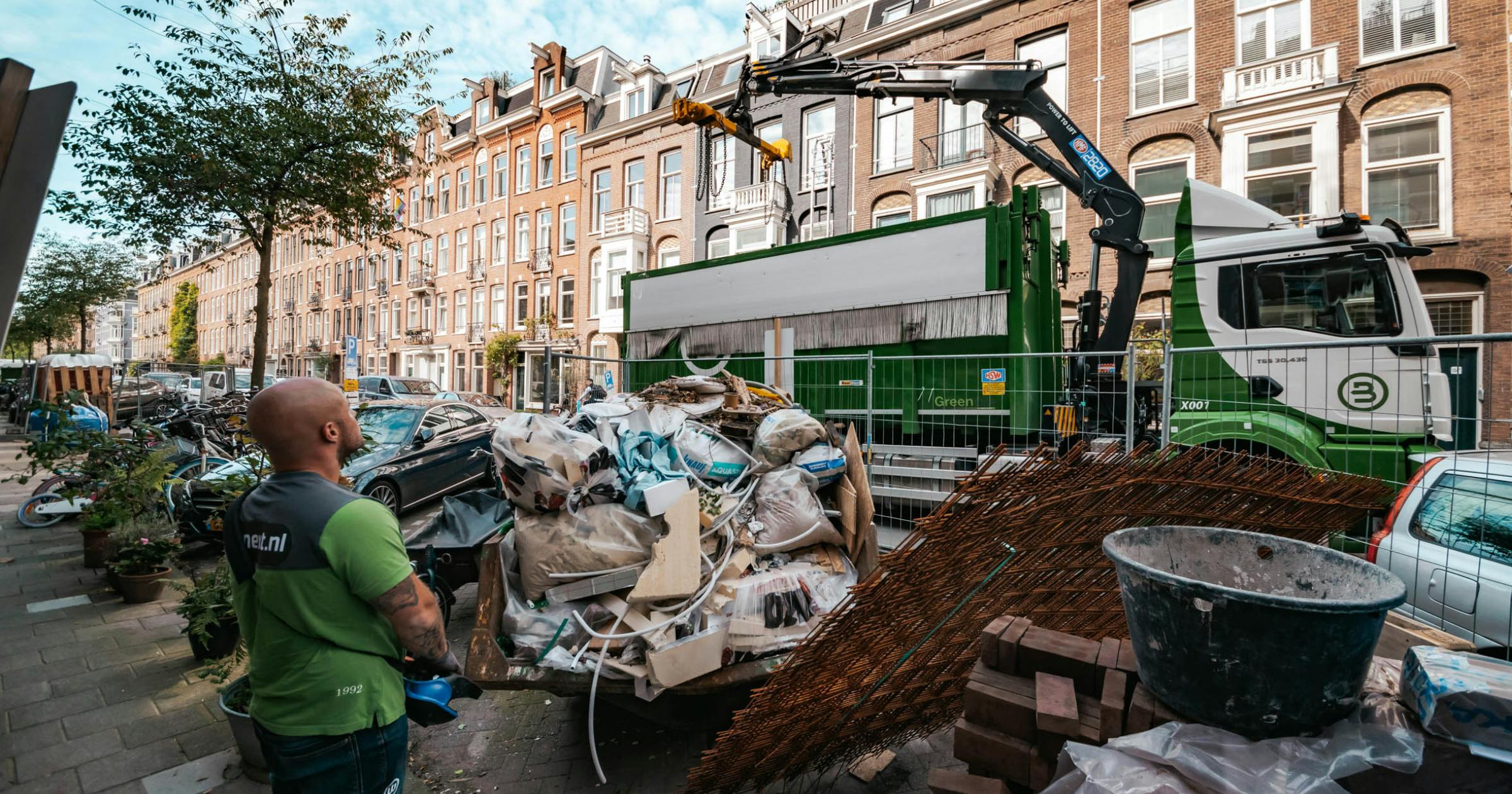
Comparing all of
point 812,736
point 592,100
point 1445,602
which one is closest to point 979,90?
point 1445,602

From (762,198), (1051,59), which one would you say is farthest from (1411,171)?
(762,198)

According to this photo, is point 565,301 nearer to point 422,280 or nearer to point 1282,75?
point 422,280

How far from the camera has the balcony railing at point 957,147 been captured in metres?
16.0

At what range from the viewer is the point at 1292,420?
15.8ft

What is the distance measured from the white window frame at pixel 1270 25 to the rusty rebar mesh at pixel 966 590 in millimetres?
14824

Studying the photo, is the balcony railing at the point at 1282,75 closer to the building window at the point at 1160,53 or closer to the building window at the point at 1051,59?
the building window at the point at 1160,53

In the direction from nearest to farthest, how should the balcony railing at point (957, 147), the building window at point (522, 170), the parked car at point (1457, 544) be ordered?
the parked car at point (1457, 544)
the balcony railing at point (957, 147)
the building window at point (522, 170)

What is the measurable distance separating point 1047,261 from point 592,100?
999 inches

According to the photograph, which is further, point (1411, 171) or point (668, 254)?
point (668, 254)

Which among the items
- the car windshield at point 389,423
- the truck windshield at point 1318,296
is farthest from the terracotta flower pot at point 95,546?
the truck windshield at point 1318,296

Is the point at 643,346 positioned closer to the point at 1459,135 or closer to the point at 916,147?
the point at 916,147

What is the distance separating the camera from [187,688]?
12.0 ft

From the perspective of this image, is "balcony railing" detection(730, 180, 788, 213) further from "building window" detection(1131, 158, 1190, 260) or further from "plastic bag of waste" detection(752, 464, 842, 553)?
"plastic bag of waste" detection(752, 464, 842, 553)

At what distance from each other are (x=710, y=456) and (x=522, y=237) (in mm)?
28735
